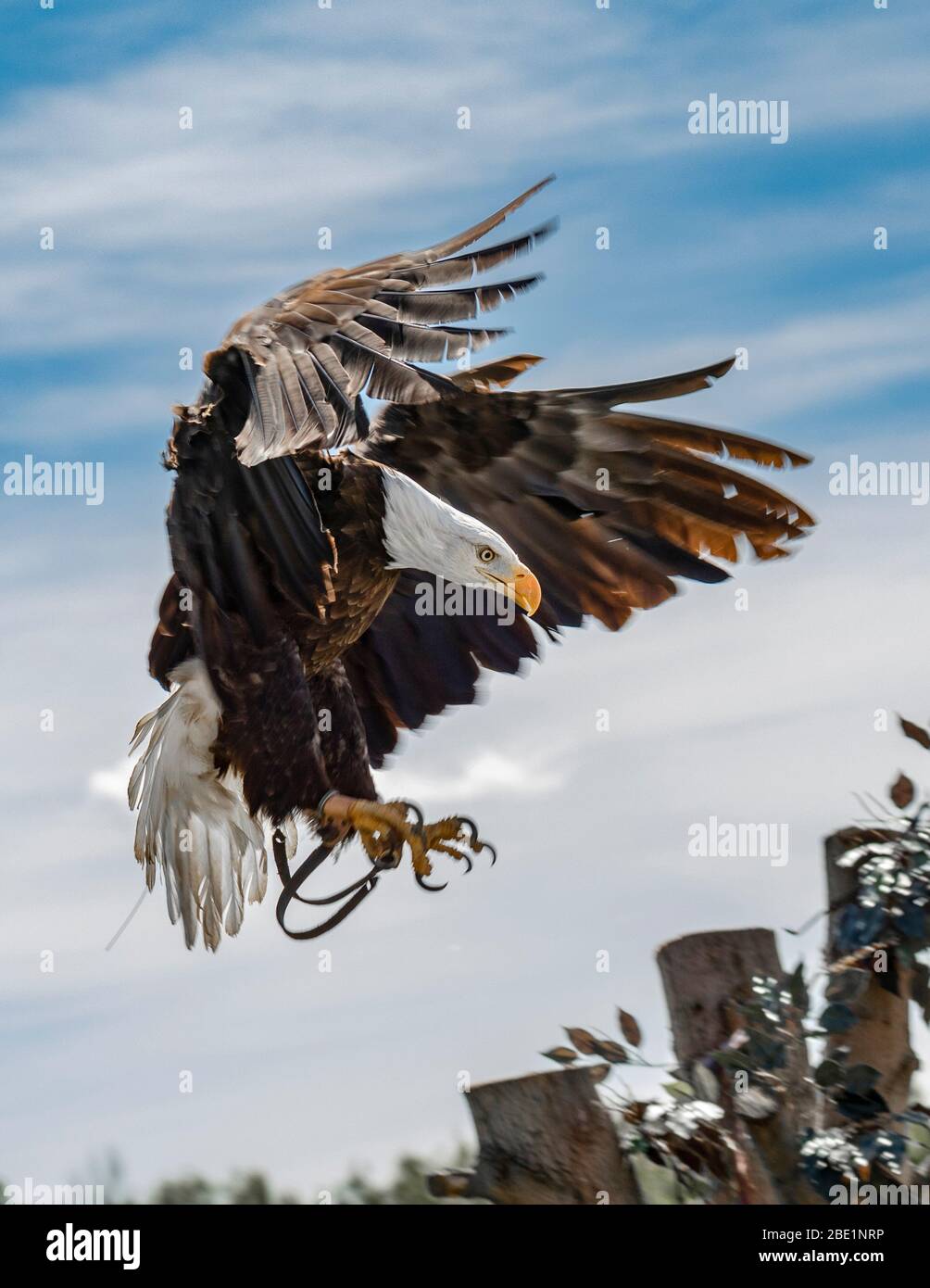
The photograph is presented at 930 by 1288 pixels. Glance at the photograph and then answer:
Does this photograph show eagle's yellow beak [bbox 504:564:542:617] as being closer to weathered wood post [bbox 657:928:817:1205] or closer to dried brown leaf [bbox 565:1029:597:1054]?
weathered wood post [bbox 657:928:817:1205]

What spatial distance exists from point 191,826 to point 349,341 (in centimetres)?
183

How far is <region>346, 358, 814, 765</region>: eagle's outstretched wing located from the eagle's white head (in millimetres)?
395

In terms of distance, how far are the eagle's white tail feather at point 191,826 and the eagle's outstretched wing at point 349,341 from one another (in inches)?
46.6

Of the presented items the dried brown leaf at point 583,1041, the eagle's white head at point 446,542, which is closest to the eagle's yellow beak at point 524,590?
the eagle's white head at point 446,542

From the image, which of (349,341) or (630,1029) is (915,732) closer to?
(630,1029)

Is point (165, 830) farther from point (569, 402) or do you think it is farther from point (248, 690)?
point (569, 402)

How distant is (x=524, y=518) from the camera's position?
15.2 ft

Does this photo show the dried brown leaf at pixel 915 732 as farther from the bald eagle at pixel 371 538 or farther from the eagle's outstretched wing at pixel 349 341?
the eagle's outstretched wing at pixel 349 341

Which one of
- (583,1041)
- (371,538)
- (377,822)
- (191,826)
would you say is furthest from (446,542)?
(583,1041)

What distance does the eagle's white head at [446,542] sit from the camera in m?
4.04

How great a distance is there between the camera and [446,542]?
405cm
